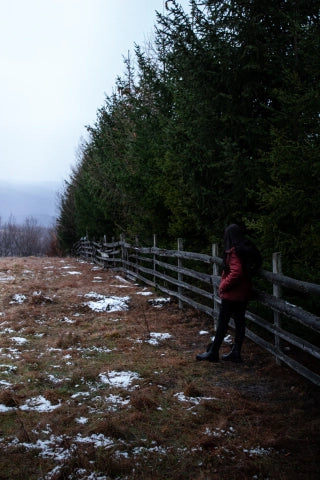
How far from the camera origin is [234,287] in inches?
208

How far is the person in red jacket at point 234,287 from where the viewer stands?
517cm

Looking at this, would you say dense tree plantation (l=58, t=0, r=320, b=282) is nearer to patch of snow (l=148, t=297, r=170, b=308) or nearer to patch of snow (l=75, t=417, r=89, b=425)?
patch of snow (l=148, t=297, r=170, b=308)

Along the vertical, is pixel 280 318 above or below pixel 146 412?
above

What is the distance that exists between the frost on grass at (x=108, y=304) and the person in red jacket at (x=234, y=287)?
146 inches

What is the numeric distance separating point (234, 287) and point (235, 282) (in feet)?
0.38

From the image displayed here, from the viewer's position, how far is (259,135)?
640cm

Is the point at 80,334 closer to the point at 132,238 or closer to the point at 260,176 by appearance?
the point at 260,176

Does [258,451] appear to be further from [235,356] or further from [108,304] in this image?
[108,304]

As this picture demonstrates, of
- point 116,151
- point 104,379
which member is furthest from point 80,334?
point 116,151

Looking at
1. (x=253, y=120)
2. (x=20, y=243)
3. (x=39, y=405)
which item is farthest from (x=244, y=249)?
(x=20, y=243)

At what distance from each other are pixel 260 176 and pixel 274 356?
2.79 meters

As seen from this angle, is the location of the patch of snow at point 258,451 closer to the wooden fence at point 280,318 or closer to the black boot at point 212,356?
the wooden fence at point 280,318

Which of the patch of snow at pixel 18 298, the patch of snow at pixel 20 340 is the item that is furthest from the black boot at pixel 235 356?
the patch of snow at pixel 18 298

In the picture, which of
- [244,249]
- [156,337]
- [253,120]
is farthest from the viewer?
[156,337]
